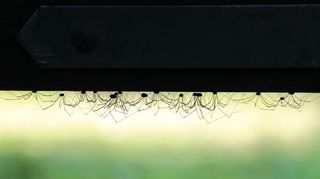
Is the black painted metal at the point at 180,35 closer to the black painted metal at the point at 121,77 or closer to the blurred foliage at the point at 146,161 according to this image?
the black painted metal at the point at 121,77

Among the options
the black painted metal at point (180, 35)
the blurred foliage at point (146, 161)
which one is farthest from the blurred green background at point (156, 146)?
the black painted metal at point (180, 35)

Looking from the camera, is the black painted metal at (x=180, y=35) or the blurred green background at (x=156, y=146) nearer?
the black painted metal at (x=180, y=35)

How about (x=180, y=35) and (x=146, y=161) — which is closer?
(x=180, y=35)

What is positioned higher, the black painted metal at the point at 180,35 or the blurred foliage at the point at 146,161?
the black painted metal at the point at 180,35

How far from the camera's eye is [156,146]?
849 millimetres

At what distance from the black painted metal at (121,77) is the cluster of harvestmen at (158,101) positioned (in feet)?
0.11

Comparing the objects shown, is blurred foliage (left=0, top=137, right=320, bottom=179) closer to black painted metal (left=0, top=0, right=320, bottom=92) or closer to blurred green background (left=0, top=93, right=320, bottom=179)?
blurred green background (left=0, top=93, right=320, bottom=179)

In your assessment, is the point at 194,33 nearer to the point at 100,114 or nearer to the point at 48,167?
the point at 100,114

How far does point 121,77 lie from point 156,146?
0.53 ft

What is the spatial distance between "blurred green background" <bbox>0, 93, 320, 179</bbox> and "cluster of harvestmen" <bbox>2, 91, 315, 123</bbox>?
15 mm

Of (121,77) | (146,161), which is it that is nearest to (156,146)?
(146,161)

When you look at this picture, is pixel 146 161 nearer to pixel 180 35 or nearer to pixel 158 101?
pixel 158 101

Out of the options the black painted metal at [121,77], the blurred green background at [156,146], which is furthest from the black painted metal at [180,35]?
the blurred green background at [156,146]

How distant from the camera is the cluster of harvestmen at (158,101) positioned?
32.2 inches
